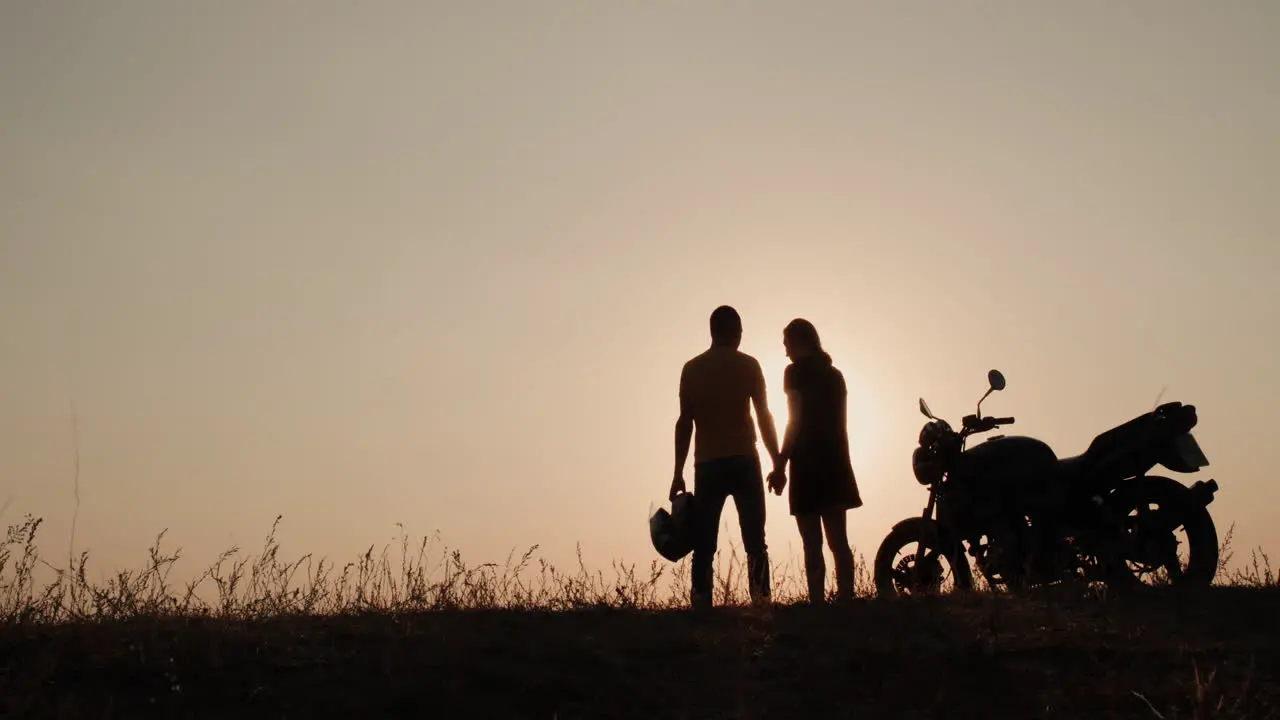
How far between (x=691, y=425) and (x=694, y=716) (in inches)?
143

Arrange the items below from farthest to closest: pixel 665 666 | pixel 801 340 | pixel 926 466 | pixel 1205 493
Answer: pixel 926 466
pixel 801 340
pixel 1205 493
pixel 665 666

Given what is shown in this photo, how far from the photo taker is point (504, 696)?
22.0 feet

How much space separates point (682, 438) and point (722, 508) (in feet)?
2.01

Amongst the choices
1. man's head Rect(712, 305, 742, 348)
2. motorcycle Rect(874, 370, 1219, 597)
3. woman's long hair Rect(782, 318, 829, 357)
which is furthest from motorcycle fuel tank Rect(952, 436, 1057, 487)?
man's head Rect(712, 305, 742, 348)

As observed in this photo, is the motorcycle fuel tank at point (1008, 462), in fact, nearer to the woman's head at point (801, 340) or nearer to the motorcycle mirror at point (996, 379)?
the motorcycle mirror at point (996, 379)

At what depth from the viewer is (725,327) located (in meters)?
9.73

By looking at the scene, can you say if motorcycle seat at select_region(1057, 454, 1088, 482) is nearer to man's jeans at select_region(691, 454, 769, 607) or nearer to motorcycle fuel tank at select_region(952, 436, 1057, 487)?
motorcycle fuel tank at select_region(952, 436, 1057, 487)

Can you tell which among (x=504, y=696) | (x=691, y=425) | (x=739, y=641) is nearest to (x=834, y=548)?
(x=691, y=425)

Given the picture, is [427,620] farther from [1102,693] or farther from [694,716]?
[1102,693]

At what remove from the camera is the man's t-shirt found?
9555 mm

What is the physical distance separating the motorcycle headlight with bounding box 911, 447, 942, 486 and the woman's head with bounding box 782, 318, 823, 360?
4.85 ft

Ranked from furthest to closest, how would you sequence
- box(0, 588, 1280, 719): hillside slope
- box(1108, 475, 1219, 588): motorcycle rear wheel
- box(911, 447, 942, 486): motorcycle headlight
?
1. box(911, 447, 942, 486): motorcycle headlight
2. box(1108, 475, 1219, 588): motorcycle rear wheel
3. box(0, 588, 1280, 719): hillside slope

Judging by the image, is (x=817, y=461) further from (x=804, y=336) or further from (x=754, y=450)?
(x=804, y=336)

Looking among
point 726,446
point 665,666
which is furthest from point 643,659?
point 726,446
